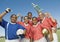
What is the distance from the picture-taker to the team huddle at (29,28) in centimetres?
510

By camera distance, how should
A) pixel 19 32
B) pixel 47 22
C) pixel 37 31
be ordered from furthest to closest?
pixel 47 22
pixel 37 31
pixel 19 32

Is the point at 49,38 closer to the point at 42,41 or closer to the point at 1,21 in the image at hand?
the point at 42,41

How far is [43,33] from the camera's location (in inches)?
205

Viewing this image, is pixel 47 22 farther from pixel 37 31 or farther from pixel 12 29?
pixel 12 29

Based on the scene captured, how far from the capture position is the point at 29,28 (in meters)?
5.35

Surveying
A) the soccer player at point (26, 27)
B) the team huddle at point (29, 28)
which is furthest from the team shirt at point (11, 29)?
the soccer player at point (26, 27)

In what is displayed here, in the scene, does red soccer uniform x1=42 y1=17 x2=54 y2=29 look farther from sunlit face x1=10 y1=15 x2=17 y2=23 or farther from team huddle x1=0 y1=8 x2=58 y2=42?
sunlit face x1=10 y1=15 x2=17 y2=23

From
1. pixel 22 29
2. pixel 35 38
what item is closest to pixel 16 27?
pixel 22 29

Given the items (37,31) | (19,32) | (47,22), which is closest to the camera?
(19,32)

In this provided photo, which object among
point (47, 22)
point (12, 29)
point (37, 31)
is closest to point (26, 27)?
point (37, 31)

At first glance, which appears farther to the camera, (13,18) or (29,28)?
(29,28)

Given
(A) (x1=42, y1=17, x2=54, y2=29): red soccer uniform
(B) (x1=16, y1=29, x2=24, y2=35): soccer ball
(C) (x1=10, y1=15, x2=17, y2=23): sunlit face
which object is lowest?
(B) (x1=16, y1=29, x2=24, y2=35): soccer ball

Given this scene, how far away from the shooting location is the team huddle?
5102 millimetres

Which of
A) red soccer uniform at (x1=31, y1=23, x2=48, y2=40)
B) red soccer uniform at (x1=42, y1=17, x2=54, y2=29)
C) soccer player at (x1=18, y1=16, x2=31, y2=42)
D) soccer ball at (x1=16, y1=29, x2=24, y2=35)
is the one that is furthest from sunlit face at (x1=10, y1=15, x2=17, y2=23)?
red soccer uniform at (x1=42, y1=17, x2=54, y2=29)
